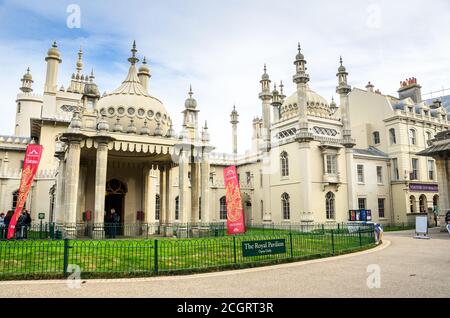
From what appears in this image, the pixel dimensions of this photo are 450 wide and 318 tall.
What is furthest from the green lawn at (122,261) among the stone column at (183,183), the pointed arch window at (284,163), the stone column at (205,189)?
the pointed arch window at (284,163)

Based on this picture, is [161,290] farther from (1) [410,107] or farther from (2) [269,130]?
(1) [410,107]

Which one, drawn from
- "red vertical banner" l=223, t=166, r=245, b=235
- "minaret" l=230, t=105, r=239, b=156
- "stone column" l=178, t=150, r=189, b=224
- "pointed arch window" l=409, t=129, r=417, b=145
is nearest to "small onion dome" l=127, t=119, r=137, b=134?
"stone column" l=178, t=150, r=189, b=224

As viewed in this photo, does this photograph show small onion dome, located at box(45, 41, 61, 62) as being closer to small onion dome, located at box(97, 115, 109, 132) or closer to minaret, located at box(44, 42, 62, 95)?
minaret, located at box(44, 42, 62, 95)

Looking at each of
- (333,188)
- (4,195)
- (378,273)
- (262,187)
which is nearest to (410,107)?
(333,188)

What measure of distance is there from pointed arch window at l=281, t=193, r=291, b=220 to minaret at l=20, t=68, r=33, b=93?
3593 cm

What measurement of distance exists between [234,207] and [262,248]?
4389 mm

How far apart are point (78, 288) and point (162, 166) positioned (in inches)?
648

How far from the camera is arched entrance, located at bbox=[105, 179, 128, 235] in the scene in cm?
2338

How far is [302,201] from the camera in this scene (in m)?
30.8

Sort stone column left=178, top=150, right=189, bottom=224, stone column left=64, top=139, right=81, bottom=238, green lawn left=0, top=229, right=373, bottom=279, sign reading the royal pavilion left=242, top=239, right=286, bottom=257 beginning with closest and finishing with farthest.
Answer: green lawn left=0, top=229, right=373, bottom=279
sign reading the royal pavilion left=242, top=239, right=286, bottom=257
stone column left=64, top=139, right=81, bottom=238
stone column left=178, top=150, right=189, bottom=224

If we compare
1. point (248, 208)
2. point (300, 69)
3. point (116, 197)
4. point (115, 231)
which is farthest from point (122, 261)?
point (248, 208)

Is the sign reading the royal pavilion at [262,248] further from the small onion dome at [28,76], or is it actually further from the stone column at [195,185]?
the small onion dome at [28,76]

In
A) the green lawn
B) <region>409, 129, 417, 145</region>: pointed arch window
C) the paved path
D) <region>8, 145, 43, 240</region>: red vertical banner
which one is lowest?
the paved path

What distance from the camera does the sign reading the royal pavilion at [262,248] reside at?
11.5 metres
